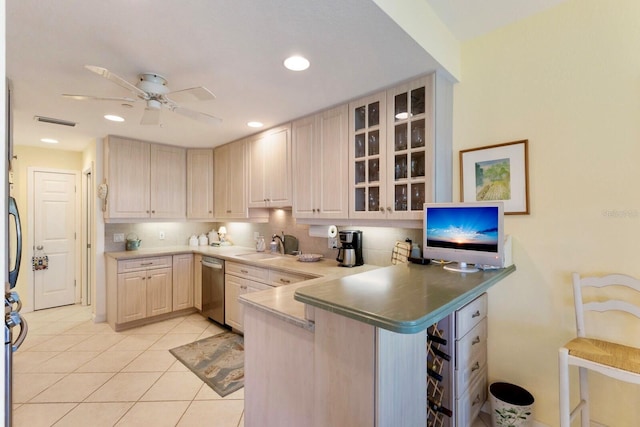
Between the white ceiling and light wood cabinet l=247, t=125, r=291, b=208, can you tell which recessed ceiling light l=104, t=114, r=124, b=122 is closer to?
the white ceiling

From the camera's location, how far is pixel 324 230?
9.82 ft

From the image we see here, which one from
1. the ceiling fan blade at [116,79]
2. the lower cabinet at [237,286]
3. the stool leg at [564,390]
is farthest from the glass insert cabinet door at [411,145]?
the ceiling fan blade at [116,79]

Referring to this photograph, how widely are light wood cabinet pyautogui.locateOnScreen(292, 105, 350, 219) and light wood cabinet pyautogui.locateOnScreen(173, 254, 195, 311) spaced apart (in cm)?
191

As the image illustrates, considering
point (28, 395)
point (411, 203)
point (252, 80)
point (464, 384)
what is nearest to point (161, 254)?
point (28, 395)

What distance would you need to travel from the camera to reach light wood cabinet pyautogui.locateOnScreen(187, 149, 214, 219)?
4.32 meters

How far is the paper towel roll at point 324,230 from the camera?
2.94 meters

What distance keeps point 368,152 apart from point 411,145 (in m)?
0.37

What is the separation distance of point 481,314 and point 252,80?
2.25 metres

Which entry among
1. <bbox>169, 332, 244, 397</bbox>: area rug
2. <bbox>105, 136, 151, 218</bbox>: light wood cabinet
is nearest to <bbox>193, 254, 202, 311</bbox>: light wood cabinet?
<bbox>169, 332, 244, 397</bbox>: area rug

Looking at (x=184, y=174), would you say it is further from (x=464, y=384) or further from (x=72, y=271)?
(x=464, y=384)

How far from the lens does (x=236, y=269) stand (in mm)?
3365

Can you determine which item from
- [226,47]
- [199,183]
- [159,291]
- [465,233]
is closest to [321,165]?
[226,47]

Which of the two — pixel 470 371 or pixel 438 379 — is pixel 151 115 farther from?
pixel 470 371

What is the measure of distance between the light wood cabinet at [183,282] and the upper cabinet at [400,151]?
260 cm
